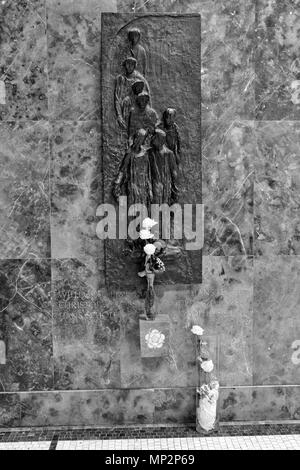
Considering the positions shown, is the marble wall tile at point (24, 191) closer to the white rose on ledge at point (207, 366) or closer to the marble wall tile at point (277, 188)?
the white rose on ledge at point (207, 366)

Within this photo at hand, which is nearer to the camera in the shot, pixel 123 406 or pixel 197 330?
pixel 197 330

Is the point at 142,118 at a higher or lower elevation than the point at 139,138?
higher

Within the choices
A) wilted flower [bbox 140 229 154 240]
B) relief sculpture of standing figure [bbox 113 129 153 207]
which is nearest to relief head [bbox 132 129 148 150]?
relief sculpture of standing figure [bbox 113 129 153 207]

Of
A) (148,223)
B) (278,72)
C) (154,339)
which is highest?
(278,72)

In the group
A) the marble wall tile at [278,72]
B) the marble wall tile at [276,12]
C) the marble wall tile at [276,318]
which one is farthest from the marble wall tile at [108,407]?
the marble wall tile at [276,12]

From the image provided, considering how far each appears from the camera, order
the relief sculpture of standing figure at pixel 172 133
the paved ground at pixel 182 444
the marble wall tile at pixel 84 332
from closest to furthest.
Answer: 1. the paved ground at pixel 182 444
2. the relief sculpture of standing figure at pixel 172 133
3. the marble wall tile at pixel 84 332

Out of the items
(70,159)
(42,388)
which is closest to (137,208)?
(70,159)

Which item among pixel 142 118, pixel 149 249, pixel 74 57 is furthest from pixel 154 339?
pixel 74 57

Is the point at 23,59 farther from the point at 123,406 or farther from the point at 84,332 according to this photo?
the point at 123,406
